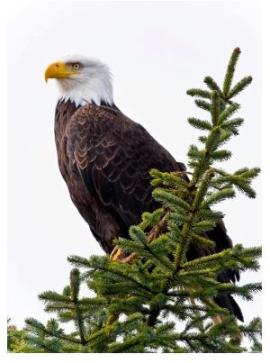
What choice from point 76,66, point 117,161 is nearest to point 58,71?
point 76,66

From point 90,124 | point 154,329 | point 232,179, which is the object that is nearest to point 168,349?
point 154,329

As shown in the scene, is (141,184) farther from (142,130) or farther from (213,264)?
(213,264)

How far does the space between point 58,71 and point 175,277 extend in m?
3.39

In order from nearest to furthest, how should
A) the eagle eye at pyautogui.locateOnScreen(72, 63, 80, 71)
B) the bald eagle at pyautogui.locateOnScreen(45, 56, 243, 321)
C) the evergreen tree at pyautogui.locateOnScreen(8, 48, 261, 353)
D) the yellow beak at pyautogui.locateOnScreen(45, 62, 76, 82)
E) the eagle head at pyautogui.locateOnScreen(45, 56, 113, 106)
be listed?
the evergreen tree at pyautogui.locateOnScreen(8, 48, 261, 353)
the bald eagle at pyautogui.locateOnScreen(45, 56, 243, 321)
the yellow beak at pyautogui.locateOnScreen(45, 62, 76, 82)
the eagle head at pyautogui.locateOnScreen(45, 56, 113, 106)
the eagle eye at pyautogui.locateOnScreen(72, 63, 80, 71)

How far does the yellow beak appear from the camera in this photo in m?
6.52

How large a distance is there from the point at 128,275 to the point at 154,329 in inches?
11.3

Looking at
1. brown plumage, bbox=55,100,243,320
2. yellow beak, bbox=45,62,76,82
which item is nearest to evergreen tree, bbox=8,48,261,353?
brown plumage, bbox=55,100,243,320

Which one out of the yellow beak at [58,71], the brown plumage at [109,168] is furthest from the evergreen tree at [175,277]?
the yellow beak at [58,71]

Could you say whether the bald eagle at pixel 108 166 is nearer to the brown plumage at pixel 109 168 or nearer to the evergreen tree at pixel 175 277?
the brown plumage at pixel 109 168

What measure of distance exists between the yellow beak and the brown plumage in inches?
19.1

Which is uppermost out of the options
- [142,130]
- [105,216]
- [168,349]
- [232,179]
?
[142,130]

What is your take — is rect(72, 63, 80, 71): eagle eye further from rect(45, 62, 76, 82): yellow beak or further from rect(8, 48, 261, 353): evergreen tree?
rect(8, 48, 261, 353): evergreen tree

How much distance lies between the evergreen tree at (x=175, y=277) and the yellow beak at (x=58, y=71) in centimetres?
285

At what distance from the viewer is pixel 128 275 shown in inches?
143
